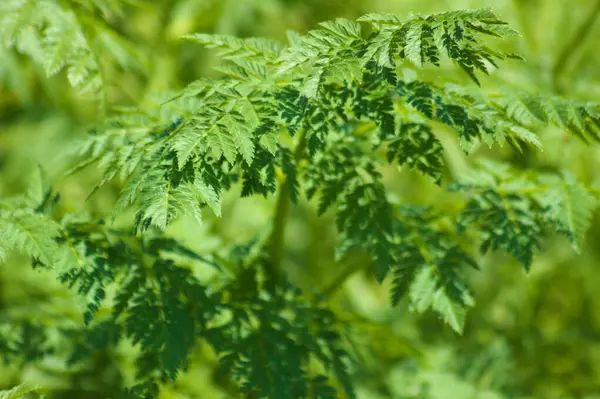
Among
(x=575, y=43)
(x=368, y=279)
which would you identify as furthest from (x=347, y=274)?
(x=575, y=43)

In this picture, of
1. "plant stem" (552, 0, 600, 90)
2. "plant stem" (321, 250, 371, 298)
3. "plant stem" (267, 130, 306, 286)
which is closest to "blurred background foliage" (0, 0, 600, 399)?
"plant stem" (552, 0, 600, 90)

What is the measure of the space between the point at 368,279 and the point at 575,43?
1394mm

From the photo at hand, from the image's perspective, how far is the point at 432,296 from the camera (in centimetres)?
157

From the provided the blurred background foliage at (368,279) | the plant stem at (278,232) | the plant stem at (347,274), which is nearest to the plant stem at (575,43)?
the blurred background foliage at (368,279)

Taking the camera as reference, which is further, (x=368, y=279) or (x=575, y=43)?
(x=575, y=43)

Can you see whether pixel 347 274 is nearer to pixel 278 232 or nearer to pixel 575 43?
pixel 278 232

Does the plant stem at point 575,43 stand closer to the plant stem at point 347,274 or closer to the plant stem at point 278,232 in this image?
the plant stem at point 347,274

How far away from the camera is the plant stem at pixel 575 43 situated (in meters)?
2.60

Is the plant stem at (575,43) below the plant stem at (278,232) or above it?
above

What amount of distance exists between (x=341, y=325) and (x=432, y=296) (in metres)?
0.32

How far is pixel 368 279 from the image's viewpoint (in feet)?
6.99

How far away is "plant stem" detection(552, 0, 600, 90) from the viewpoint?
2596mm

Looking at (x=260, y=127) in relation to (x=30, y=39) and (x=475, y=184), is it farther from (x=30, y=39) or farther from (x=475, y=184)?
(x=30, y=39)

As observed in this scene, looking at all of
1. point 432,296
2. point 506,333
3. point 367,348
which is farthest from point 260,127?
point 506,333
